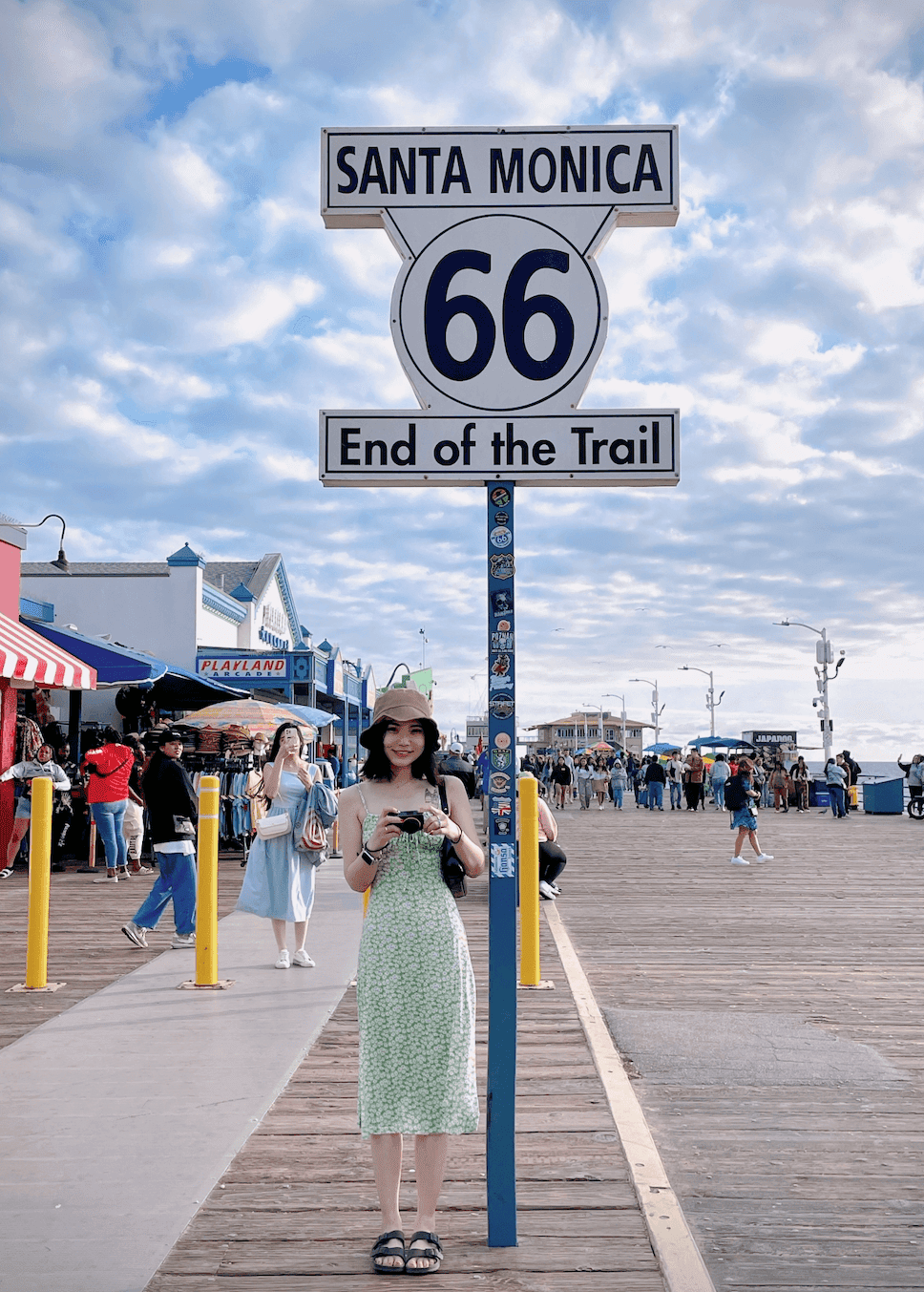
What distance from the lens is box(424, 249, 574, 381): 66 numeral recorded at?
393cm

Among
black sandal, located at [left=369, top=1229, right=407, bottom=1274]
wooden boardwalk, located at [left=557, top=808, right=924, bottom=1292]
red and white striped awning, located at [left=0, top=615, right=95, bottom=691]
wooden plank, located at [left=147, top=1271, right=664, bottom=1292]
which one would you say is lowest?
wooden boardwalk, located at [left=557, top=808, right=924, bottom=1292]

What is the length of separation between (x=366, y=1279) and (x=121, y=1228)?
0.92 m

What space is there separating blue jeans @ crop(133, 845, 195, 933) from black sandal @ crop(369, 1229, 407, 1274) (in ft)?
19.8

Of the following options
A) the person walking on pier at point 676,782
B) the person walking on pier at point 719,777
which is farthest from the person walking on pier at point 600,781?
the person walking on pier at point 719,777

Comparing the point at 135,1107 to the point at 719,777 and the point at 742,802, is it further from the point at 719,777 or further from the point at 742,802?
the point at 719,777

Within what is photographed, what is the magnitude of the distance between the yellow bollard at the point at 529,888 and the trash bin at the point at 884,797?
29025 millimetres

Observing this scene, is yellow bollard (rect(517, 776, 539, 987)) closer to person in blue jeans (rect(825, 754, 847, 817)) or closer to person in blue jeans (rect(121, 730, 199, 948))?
person in blue jeans (rect(121, 730, 199, 948))

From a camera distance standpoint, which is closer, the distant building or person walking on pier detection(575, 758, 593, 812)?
person walking on pier detection(575, 758, 593, 812)

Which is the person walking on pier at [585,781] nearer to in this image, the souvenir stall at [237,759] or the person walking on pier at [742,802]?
the souvenir stall at [237,759]

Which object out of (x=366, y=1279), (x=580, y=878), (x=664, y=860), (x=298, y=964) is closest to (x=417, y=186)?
(x=366, y=1279)

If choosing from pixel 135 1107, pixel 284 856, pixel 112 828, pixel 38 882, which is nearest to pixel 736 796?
pixel 112 828

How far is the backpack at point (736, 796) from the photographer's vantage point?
58.7ft

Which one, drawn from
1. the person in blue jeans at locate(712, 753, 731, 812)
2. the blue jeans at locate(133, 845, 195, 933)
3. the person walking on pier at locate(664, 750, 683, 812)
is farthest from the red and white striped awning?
the person walking on pier at locate(664, 750, 683, 812)

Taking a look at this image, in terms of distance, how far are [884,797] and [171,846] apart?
30.1 m
